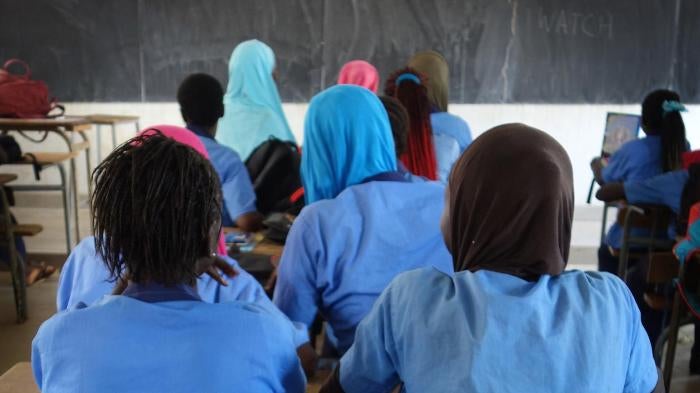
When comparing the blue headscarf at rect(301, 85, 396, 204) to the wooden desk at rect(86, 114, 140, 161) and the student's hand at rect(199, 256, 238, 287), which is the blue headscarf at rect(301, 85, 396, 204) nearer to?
the student's hand at rect(199, 256, 238, 287)

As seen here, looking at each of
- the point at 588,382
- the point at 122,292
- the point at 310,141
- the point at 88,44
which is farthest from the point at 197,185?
the point at 88,44

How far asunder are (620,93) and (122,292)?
5.32 meters

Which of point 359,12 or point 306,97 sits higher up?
point 359,12

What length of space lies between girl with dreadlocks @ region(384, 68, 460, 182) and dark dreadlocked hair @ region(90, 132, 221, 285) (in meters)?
1.93

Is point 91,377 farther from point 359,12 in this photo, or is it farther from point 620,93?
point 620,93

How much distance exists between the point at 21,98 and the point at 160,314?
3732 mm

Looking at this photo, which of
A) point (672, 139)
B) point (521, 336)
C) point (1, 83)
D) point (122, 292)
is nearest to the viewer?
point (521, 336)

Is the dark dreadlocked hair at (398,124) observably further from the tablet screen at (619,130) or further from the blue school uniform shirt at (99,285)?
the tablet screen at (619,130)

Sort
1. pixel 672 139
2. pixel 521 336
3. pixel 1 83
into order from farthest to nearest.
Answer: pixel 1 83 < pixel 672 139 < pixel 521 336

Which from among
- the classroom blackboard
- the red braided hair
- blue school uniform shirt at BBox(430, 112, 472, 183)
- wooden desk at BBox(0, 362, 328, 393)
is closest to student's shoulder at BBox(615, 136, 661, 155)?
blue school uniform shirt at BBox(430, 112, 472, 183)

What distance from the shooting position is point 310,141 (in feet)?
6.16

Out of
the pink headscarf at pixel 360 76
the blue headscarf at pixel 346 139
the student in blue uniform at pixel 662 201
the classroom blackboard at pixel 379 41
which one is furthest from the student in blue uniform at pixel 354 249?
the classroom blackboard at pixel 379 41

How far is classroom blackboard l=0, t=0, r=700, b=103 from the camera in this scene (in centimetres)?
533

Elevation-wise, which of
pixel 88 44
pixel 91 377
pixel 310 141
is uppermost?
pixel 88 44
